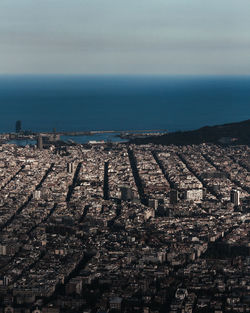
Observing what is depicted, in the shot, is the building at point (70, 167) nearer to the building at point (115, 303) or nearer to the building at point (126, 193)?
the building at point (126, 193)

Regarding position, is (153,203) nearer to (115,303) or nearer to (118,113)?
(115,303)

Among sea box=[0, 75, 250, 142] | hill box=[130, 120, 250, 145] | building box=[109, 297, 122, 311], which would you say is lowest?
building box=[109, 297, 122, 311]

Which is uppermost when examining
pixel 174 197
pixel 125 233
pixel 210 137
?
pixel 210 137

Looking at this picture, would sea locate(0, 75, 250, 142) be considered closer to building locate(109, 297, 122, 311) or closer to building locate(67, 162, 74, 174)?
building locate(67, 162, 74, 174)

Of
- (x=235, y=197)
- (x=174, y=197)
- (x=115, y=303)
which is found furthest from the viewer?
(x=235, y=197)

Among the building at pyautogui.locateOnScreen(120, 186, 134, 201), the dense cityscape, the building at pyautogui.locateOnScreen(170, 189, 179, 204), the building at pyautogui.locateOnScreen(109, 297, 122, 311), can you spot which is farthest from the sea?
the building at pyautogui.locateOnScreen(109, 297, 122, 311)

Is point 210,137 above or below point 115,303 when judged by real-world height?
above

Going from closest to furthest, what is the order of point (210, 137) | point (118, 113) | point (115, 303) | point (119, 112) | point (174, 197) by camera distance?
1. point (115, 303)
2. point (174, 197)
3. point (210, 137)
4. point (118, 113)
5. point (119, 112)

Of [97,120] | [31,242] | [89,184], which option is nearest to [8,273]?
[31,242]

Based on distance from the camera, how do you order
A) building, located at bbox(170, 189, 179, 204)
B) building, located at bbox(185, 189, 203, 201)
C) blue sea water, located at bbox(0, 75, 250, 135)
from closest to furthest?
1. building, located at bbox(170, 189, 179, 204)
2. building, located at bbox(185, 189, 203, 201)
3. blue sea water, located at bbox(0, 75, 250, 135)

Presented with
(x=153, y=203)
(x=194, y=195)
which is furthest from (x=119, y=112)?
(x=153, y=203)
